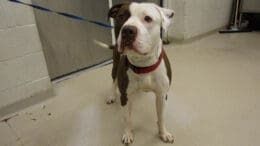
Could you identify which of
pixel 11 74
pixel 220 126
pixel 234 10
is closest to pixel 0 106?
pixel 11 74

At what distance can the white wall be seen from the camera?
3.17 m

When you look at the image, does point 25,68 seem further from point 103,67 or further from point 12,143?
point 103,67

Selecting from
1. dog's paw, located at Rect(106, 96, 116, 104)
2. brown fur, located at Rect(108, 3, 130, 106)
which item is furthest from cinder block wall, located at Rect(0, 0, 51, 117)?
brown fur, located at Rect(108, 3, 130, 106)

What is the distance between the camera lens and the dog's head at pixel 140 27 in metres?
0.96

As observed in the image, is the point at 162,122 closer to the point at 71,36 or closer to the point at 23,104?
the point at 23,104

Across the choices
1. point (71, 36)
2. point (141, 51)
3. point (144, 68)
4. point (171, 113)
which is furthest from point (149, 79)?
point (71, 36)

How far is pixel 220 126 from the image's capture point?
4.95 ft

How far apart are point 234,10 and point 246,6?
7.9 inches

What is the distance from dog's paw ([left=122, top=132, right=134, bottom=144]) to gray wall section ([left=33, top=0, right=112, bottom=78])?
1262mm

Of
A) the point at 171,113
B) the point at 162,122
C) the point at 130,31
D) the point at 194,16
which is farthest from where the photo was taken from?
the point at 194,16

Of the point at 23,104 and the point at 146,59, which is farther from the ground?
the point at 146,59

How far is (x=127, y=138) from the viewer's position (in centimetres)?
141

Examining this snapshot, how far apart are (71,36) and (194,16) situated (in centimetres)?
196

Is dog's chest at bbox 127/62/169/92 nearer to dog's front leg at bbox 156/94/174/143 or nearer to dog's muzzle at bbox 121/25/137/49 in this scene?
dog's front leg at bbox 156/94/174/143
